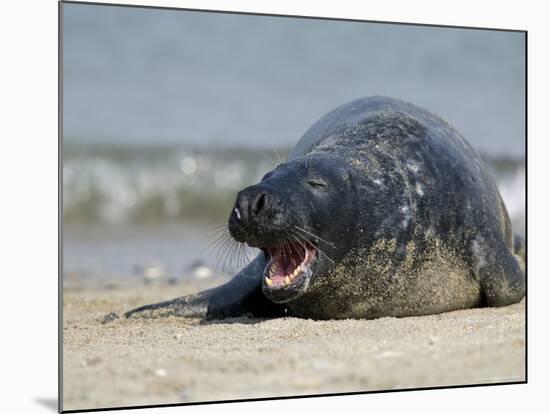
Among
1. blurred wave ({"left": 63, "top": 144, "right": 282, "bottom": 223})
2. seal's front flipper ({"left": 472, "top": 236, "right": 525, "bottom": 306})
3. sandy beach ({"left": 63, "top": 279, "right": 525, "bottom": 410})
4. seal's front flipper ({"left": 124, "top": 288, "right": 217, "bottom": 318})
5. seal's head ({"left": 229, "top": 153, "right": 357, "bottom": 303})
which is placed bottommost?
sandy beach ({"left": 63, "top": 279, "right": 525, "bottom": 410})

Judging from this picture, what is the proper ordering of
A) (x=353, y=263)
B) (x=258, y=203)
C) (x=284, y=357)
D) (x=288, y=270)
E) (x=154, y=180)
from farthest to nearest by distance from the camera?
(x=154, y=180) < (x=353, y=263) < (x=288, y=270) < (x=258, y=203) < (x=284, y=357)

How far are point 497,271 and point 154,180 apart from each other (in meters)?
8.74

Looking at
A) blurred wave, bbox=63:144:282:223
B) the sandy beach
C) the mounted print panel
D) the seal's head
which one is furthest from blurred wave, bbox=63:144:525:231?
the seal's head

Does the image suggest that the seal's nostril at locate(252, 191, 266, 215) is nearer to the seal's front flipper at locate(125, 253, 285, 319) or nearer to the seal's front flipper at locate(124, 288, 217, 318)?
the seal's front flipper at locate(125, 253, 285, 319)

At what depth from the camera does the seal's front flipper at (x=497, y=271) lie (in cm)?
747

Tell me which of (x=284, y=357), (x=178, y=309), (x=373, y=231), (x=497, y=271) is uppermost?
(x=373, y=231)

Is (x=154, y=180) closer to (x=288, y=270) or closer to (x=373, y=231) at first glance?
(x=373, y=231)

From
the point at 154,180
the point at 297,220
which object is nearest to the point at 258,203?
the point at 297,220

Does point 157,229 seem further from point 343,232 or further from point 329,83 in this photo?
point 343,232

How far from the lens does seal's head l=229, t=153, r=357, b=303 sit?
6.41 meters

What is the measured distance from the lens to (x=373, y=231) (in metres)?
7.11

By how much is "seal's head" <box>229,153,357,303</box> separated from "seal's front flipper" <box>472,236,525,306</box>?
1.06m
